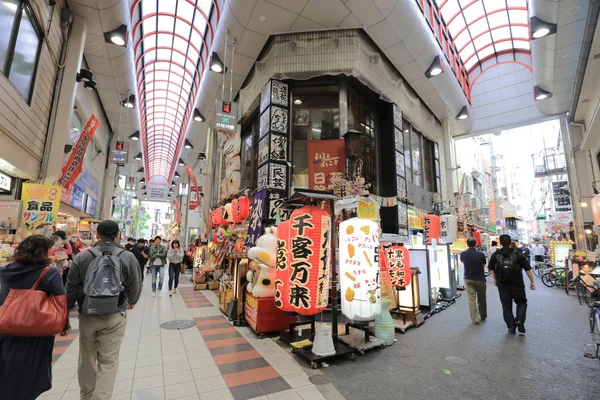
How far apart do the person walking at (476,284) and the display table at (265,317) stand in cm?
418

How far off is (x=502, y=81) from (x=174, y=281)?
18.6 m

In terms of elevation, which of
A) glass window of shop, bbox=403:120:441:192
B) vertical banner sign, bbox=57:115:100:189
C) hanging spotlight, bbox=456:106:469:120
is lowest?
vertical banner sign, bbox=57:115:100:189

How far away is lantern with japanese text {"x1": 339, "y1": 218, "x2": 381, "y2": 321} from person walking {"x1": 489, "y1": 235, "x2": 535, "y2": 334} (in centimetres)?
304

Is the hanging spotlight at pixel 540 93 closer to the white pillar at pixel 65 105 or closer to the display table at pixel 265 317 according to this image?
the display table at pixel 265 317

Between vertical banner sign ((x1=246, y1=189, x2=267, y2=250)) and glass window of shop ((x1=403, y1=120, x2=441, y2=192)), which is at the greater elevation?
glass window of shop ((x1=403, y1=120, x2=441, y2=192))

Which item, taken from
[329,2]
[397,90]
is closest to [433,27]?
[397,90]

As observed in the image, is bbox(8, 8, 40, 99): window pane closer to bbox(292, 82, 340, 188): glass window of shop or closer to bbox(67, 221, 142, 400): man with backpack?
bbox(67, 221, 142, 400): man with backpack

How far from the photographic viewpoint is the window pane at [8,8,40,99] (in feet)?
20.2

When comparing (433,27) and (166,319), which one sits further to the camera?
(433,27)

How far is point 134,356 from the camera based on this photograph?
4.49 metres

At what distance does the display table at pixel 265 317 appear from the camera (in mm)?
5605

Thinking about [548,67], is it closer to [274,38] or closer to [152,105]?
[274,38]

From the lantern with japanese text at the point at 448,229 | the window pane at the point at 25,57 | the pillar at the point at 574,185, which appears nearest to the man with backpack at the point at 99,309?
the window pane at the point at 25,57

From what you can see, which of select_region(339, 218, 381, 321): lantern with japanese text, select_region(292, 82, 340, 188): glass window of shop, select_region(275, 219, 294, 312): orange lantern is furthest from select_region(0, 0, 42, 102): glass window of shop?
select_region(339, 218, 381, 321): lantern with japanese text
